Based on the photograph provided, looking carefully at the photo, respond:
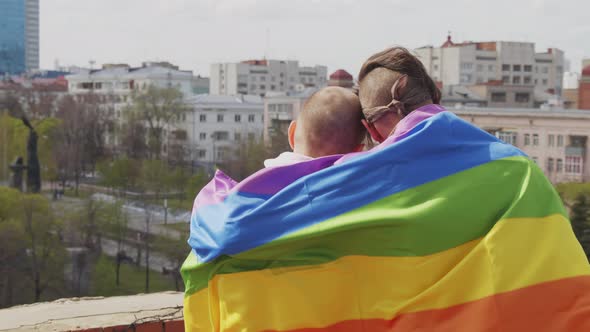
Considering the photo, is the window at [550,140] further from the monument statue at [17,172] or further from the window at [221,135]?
the window at [221,135]

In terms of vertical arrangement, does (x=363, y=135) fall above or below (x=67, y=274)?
above

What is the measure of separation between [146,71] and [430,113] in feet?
162

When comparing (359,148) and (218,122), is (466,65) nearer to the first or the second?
(218,122)

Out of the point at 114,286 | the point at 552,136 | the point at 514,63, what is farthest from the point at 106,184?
the point at 514,63

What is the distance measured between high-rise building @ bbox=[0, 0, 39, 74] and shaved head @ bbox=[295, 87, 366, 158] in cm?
9137

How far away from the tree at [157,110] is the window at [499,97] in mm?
11582

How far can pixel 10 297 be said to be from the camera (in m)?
19.5

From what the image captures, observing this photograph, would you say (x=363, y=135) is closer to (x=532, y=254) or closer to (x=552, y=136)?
(x=532, y=254)

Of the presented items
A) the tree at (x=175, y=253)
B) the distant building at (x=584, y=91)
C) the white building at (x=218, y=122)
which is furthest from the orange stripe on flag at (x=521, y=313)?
the white building at (x=218, y=122)

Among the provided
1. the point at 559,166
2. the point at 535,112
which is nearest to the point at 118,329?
the point at 559,166

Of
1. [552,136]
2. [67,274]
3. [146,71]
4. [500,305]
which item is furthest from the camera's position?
[146,71]

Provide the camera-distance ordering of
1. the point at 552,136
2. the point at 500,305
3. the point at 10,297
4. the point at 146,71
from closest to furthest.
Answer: the point at 500,305, the point at 10,297, the point at 552,136, the point at 146,71

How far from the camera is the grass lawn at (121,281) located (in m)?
20.9

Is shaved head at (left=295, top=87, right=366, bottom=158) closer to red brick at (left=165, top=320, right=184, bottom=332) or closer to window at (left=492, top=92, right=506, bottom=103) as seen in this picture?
red brick at (left=165, top=320, right=184, bottom=332)
